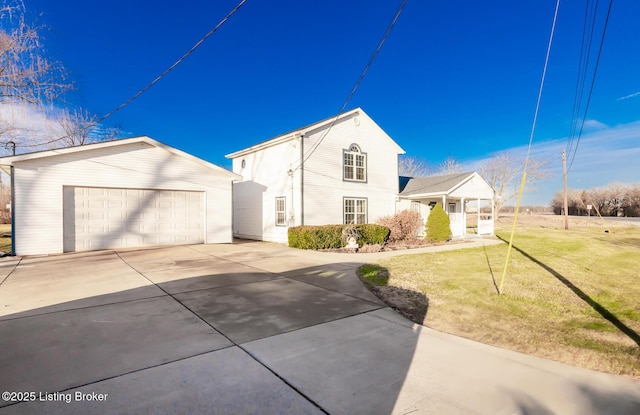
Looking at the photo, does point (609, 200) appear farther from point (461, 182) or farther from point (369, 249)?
point (369, 249)

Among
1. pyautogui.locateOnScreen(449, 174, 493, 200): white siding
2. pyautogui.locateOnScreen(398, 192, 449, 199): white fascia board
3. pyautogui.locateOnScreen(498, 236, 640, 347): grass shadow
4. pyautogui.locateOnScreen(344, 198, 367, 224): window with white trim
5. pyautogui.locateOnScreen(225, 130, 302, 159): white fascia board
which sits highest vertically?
pyautogui.locateOnScreen(225, 130, 302, 159): white fascia board

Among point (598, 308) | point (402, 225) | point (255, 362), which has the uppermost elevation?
point (402, 225)

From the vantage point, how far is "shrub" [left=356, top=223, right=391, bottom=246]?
14180 mm

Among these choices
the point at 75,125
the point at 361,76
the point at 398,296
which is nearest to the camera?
the point at 398,296

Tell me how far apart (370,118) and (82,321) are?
16150mm

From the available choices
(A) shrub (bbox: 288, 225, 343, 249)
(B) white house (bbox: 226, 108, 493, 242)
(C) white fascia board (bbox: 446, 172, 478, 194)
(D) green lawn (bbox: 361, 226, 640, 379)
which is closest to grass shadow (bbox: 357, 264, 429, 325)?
(D) green lawn (bbox: 361, 226, 640, 379)

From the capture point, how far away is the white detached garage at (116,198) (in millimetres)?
10852

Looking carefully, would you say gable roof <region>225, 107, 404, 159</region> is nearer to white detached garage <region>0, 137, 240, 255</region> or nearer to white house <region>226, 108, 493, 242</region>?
white house <region>226, 108, 493, 242</region>

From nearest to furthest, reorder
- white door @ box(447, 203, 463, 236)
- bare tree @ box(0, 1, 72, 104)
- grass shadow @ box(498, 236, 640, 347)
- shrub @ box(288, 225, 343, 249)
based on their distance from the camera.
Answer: grass shadow @ box(498, 236, 640, 347), bare tree @ box(0, 1, 72, 104), shrub @ box(288, 225, 343, 249), white door @ box(447, 203, 463, 236)

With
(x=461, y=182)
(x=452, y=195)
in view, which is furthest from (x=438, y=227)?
(x=461, y=182)

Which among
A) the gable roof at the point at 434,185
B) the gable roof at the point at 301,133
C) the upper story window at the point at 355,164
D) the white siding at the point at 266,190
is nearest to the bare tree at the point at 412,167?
the gable roof at the point at 434,185

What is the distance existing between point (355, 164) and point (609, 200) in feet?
198

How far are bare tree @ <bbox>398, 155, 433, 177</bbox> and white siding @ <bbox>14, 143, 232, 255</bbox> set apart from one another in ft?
110

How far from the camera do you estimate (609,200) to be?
53.6 metres
